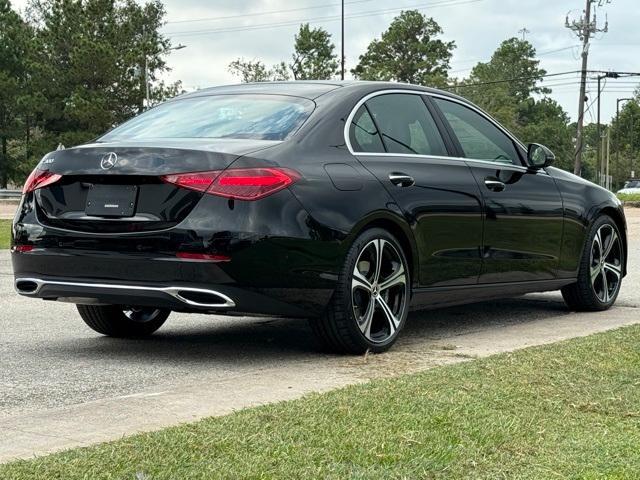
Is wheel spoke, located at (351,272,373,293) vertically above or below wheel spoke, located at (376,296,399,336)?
above

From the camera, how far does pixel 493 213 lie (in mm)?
7418

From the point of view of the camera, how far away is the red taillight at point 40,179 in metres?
6.20

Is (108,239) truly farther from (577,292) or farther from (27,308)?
(577,292)

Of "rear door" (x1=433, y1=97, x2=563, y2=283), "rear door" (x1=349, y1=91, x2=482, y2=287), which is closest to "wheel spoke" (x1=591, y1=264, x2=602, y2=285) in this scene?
"rear door" (x1=433, y1=97, x2=563, y2=283)

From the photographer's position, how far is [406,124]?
23.2 feet

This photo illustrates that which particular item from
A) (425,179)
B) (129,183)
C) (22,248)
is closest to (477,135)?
(425,179)

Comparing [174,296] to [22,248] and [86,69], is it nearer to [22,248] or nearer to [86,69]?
[22,248]

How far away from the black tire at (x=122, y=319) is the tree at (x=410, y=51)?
10075cm

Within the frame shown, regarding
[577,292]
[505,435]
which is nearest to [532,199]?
[577,292]

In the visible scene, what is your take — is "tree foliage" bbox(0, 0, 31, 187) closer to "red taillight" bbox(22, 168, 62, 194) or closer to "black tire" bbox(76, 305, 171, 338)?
"black tire" bbox(76, 305, 171, 338)

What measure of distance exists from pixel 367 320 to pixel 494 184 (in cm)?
167

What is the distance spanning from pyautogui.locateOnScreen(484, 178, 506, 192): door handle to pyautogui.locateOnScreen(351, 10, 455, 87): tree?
100 meters

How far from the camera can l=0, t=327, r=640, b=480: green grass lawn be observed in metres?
3.61

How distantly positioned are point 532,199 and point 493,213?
538 mm
